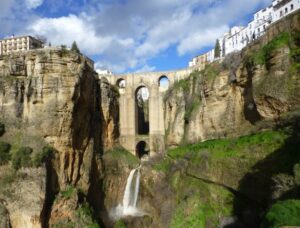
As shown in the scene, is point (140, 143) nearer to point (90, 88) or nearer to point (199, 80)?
point (199, 80)

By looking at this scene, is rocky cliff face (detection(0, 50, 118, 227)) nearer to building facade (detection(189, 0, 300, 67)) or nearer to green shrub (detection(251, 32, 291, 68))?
green shrub (detection(251, 32, 291, 68))

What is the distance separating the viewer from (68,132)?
32.2 m

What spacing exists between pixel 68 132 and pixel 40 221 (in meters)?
7.61

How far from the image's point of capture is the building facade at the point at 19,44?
283ft

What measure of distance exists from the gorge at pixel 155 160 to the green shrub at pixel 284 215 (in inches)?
192

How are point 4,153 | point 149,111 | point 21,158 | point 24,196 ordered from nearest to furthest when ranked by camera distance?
point 24,196
point 21,158
point 4,153
point 149,111

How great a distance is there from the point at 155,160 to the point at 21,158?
15.4 metres

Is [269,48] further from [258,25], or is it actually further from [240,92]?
[258,25]

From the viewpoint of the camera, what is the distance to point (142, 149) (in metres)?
53.9

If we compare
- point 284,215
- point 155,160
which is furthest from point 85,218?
point 284,215

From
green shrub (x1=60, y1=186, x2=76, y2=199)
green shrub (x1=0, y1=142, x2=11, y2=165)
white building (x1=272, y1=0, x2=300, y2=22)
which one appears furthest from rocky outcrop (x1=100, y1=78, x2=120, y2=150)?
white building (x1=272, y1=0, x2=300, y2=22)

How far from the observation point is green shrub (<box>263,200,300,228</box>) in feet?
42.1

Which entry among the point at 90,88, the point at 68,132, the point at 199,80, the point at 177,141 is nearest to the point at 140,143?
the point at 177,141

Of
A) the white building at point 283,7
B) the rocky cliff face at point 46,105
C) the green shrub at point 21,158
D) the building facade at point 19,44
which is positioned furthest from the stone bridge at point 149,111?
the building facade at point 19,44
